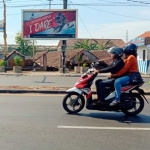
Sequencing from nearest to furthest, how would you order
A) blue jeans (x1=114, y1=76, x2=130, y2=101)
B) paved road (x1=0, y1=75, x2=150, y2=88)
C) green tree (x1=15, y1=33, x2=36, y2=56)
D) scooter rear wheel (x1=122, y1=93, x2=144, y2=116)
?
blue jeans (x1=114, y1=76, x2=130, y2=101) → scooter rear wheel (x1=122, y1=93, x2=144, y2=116) → paved road (x1=0, y1=75, x2=150, y2=88) → green tree (x1=15, y1=33, x2=36, y2=56)

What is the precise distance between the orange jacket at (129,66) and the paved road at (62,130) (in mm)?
1099

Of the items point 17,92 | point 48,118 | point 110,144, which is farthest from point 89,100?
point 17,92

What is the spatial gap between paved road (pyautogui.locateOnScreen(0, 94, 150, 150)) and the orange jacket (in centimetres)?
110

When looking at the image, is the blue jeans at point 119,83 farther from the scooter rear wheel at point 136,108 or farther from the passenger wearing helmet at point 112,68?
the scooter rear wheel at point 136,108

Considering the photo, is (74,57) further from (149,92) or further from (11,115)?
(11,115)

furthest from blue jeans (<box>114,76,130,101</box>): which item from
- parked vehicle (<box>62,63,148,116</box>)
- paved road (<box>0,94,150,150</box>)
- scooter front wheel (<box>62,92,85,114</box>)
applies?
scooter front wheel (<box>62,92,85,114</box>)

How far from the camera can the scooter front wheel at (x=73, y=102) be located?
809 centimetres


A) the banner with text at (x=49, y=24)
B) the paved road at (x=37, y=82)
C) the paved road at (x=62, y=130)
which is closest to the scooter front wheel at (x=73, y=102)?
the paved road at (x=62, y=130)

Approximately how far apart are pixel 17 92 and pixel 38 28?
659 inches

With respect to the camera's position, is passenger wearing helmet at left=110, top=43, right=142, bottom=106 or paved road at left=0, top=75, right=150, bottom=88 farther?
paved road at left=0, top=75, right=150, bottom=88

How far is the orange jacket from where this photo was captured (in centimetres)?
774

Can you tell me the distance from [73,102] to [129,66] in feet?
5.39

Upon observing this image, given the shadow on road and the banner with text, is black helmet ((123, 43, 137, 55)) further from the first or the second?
the banner with text

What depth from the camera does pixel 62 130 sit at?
6.39m
